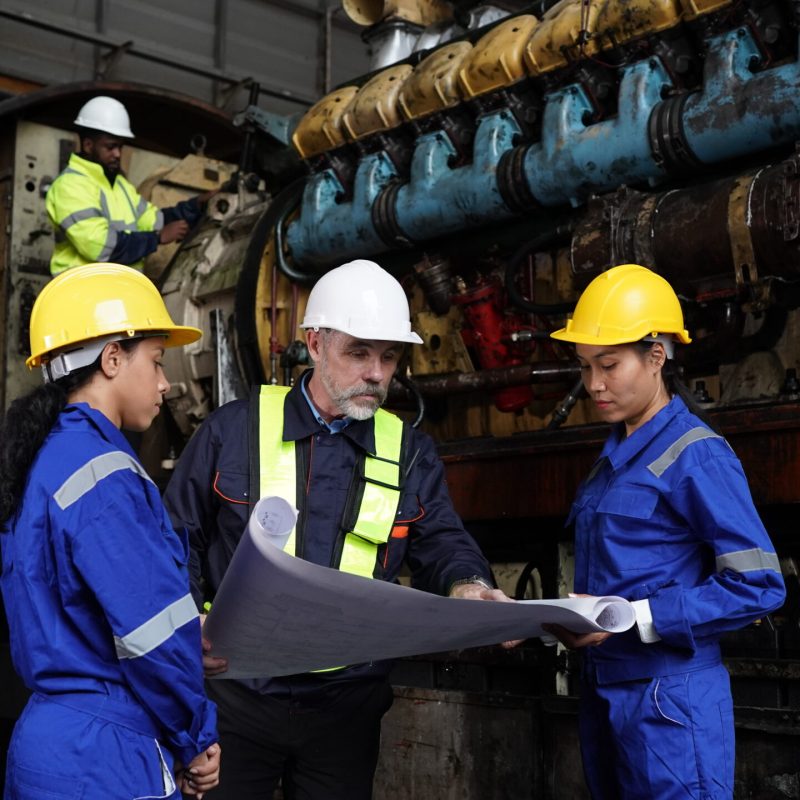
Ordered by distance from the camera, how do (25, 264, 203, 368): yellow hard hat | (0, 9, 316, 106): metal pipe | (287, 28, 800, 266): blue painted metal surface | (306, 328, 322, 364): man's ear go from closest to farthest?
(25, 264, 203, 368): yellow hard hat → (306, 328, 322, 364): man's ear → (287, 28, 800, 266): blue painted metal surface → (0, 9, 316, 106): metal pipe

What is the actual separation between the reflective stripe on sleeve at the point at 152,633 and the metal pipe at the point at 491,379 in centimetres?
211

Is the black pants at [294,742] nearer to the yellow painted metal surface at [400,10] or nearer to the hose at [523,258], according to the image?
the hose at [523,258]

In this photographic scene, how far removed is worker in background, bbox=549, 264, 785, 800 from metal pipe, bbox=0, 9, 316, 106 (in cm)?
774

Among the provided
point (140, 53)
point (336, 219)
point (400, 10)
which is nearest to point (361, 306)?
point (336, 219)

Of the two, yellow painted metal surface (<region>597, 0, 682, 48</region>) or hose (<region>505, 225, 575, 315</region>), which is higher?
yellow painted metal surface (<region>597, 0, 682, 48</region>)

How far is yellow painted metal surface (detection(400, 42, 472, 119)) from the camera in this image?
418 cm

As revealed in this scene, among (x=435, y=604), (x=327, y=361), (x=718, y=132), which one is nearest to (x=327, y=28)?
(x=718, y=132)

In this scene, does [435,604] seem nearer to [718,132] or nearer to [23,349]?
[718,132]

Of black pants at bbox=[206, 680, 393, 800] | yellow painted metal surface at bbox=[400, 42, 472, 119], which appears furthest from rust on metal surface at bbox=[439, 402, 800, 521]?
yellow painted metal surface at bbox=[400, 42, 472, 119]

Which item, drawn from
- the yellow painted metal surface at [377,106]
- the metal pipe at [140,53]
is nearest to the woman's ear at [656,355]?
the yellow painted metal surface at [377,106]

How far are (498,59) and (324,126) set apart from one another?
→ 105 centimetres

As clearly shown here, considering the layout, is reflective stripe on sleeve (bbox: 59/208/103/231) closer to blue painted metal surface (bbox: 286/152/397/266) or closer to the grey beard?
blue painted metal surface (bbox: 286/152/397/266)

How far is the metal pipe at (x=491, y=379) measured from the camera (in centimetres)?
372

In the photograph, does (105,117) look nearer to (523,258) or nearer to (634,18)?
(523,258)
